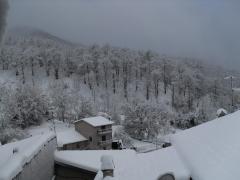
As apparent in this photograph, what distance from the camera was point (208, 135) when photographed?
675cm

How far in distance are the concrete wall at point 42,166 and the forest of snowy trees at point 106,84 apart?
84.2 feet

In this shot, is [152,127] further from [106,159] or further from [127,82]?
[106,159]

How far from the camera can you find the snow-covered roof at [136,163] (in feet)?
18.6

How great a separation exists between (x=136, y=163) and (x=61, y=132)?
2083 centimetres

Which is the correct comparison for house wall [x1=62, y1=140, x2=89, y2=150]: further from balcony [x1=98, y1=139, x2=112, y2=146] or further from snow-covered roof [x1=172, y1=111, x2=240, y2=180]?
snow-covered roof [x1=172, y1=111, x2=240, y2=180]

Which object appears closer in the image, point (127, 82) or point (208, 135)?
point (208, 135)

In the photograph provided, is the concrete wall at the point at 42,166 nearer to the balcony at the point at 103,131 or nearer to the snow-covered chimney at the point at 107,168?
the snow-covered chimney at the point at 107,168

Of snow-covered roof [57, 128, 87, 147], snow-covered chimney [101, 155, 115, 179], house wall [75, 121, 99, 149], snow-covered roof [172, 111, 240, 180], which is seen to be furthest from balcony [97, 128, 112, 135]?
snow-covered chimney [101, 155, 115, 179]

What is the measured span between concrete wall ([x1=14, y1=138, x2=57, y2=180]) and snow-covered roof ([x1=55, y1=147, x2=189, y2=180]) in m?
0.37

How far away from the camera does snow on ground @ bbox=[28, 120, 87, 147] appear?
24.3 metres

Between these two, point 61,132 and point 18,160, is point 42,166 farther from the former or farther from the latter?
point 61,132

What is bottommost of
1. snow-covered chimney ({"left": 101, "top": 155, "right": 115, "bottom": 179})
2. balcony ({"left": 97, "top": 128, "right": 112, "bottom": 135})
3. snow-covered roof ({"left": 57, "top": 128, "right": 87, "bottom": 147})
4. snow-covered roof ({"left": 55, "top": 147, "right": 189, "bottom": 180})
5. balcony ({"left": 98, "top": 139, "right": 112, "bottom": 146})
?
balcony ({"left": 98, "top": 139, "right": 112, "bottom": 146})

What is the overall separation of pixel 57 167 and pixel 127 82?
143ft

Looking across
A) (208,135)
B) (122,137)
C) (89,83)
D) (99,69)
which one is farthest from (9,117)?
(208,135)
